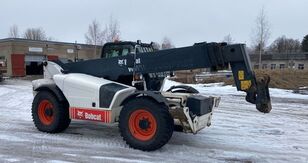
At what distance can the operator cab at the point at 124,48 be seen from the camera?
8078 mm

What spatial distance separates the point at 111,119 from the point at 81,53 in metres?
37.3

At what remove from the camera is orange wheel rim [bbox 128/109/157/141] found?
658 centimetres

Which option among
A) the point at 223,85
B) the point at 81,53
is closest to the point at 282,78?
the point at 223,85

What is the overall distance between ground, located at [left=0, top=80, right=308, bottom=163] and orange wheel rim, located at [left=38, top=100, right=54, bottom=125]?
13.7 inches

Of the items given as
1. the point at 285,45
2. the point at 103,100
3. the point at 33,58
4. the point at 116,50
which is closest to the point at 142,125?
the point at 103,100

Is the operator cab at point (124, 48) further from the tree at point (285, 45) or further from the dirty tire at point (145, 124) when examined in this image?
the tree at point (285, 45)

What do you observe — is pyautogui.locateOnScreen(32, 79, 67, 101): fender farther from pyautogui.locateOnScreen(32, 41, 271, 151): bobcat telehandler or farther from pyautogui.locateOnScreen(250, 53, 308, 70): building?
pyautogui.locateOnScreen(250, 53, 308, 70): building

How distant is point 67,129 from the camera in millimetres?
8461

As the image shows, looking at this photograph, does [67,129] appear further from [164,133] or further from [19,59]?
[19,59]

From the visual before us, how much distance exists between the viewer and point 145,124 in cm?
664

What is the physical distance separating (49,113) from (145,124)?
2645 mm

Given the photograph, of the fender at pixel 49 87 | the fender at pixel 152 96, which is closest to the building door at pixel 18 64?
the fender at pixel 49 87

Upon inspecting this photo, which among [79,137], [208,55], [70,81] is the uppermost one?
[208,55]

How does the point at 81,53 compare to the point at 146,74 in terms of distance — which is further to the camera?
the point at 81,53
